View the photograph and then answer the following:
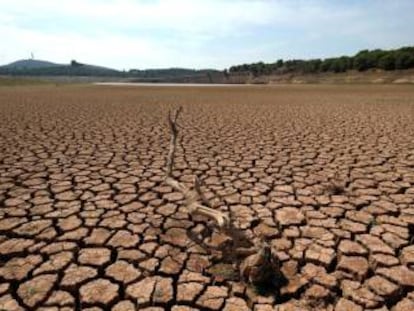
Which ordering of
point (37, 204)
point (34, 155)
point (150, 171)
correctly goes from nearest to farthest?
point (37, 204)
point (150, 171)
point (34, 155)

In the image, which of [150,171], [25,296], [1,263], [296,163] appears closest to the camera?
[25,296]

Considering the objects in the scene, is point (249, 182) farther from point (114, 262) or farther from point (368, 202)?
point (114, 262)

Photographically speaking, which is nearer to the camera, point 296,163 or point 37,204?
point 37,204

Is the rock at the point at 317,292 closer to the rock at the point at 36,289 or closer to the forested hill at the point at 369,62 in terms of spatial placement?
the rock at the point at 36,289

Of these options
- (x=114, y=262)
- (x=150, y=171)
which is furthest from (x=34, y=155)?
(x=114, y=262)

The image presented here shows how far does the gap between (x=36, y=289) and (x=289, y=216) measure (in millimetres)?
2154

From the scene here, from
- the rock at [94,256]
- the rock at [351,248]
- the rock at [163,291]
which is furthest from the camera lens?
the rock at [351,248]

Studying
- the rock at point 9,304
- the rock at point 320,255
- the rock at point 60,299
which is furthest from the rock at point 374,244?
the rock at point 9,304

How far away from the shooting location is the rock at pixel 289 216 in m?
3.12

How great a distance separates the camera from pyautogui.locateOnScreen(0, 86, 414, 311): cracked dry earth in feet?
7.02

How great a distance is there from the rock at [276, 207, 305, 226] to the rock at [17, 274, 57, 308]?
1904 mm

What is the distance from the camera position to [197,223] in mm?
3115

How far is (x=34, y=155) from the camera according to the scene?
5.54 metres

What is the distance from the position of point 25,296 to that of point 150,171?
105 inches
